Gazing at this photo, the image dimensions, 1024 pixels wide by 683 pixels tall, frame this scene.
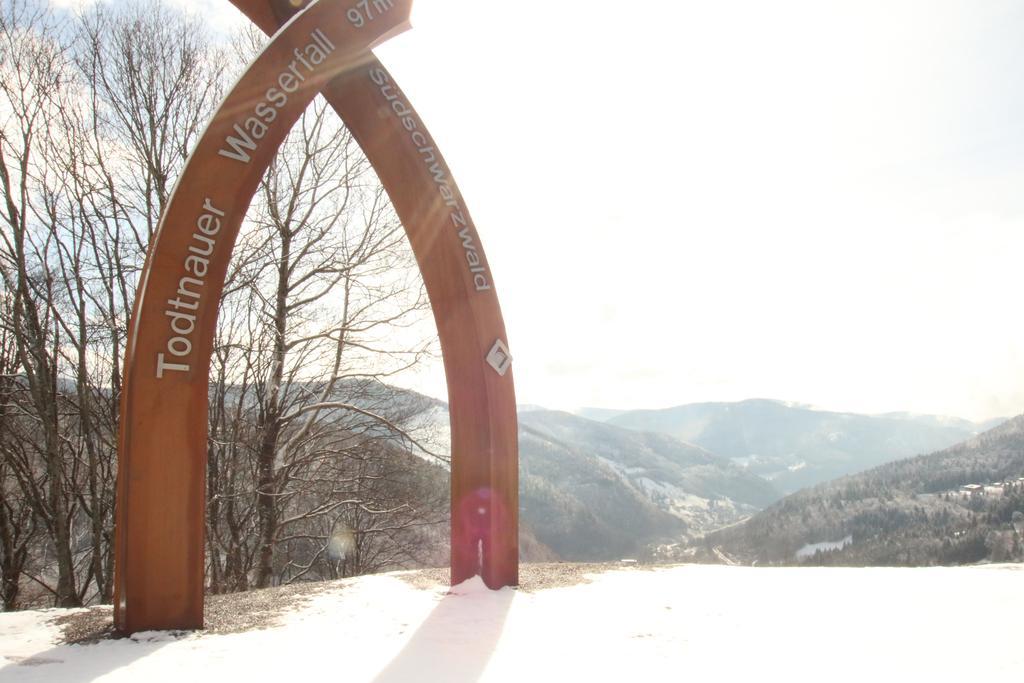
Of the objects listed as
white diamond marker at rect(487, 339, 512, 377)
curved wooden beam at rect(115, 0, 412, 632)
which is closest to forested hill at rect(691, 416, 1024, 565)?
white diamond marker at rect(487, 339, 512, 377)

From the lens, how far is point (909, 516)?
10931cm

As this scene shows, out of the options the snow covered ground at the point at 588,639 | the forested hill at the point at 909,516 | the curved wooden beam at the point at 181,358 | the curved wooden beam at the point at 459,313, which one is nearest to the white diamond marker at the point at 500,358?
the curved wooden beam at the point at 459,313

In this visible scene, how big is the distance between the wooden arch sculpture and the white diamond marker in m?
0.02

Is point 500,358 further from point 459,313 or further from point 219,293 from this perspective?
point 219,293

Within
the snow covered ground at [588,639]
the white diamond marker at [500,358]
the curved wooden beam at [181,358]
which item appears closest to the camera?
the snow covered ground at [588,639]

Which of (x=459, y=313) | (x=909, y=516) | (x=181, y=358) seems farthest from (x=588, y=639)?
(x=909, y=516)

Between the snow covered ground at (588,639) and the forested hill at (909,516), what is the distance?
9037 centimetres

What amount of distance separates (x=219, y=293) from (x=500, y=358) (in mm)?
3163

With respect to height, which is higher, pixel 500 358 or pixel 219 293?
pixel 219 293

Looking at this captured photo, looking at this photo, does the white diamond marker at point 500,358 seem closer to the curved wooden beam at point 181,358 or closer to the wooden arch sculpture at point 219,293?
the wooden arch sculpture at point 219,293

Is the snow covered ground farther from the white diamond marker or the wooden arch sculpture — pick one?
the white diamond marker

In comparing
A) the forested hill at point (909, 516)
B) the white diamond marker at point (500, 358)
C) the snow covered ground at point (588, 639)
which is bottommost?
the forested hill at point (909, 516)

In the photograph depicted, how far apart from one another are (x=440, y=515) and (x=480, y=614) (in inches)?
396

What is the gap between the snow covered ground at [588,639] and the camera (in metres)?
4.42
